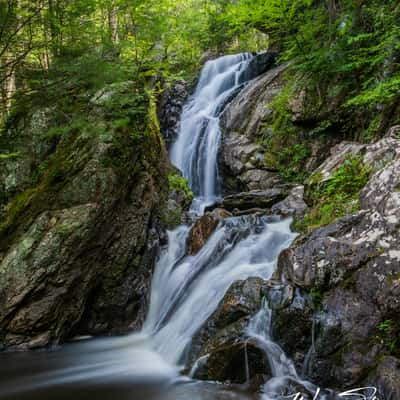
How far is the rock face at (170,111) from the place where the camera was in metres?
13.6

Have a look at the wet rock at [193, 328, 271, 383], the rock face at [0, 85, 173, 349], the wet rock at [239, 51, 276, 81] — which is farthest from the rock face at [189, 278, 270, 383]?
the wet rock at [239, 51, 276, 81]

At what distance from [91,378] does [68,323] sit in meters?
1.75

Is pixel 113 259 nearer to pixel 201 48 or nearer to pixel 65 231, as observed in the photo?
pixel 65 231

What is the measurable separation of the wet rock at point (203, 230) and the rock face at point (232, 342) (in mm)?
2434

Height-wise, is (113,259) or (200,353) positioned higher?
(113,259)

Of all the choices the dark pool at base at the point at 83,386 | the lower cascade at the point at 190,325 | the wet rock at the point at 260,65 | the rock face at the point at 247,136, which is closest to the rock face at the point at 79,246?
the lower cascade at the point at 190,325

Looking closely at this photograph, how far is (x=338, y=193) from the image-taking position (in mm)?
5777

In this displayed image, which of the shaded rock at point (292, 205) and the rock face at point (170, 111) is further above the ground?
the rock face at point (170, 111)

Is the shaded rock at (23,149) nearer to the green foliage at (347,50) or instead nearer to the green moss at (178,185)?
the green moss at (178,185)

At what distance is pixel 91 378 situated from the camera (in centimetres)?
528

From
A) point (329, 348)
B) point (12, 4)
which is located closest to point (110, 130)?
point (12, 4)

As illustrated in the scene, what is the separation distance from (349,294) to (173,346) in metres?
2.96

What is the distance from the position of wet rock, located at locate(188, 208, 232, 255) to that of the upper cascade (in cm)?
258

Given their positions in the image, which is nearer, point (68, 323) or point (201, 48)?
point (68, 323)
